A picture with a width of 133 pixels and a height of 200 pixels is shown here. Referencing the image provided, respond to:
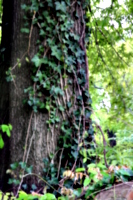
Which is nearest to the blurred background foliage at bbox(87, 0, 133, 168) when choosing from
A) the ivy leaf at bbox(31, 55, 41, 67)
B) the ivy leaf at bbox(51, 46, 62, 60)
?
the ivy leaf at bbox(51, 46, 62, 60)

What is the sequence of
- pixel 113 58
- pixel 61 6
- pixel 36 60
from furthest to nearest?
pixel 113 58 < pixel 61 6 < pixel 36 60

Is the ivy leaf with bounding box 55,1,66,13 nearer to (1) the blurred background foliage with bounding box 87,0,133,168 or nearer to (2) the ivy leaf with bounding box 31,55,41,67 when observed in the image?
(2) the ivy leaf with bounding box 31,55,41,67

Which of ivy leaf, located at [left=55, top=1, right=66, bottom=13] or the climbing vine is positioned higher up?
ivy leaf, located at [left=55, top=1, right=66, bottom=13]

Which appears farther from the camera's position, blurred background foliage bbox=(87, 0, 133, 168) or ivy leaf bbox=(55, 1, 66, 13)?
blurred background foliage bbox=(87, 0, 133, 168)

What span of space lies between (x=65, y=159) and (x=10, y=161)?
21.9 inches

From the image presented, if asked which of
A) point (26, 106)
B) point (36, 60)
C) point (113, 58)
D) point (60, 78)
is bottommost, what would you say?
point (26, 106)

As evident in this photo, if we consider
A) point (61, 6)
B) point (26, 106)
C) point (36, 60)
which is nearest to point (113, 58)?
point (61, 6)

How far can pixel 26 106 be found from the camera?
2.48 metres

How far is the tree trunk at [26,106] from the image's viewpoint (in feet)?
7.89

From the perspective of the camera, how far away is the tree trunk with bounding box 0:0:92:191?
2.41m

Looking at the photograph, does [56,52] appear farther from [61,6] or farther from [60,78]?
[61,6]

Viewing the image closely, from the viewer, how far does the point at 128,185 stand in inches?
63.3

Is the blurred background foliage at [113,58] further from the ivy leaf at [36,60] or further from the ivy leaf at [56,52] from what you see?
the ivy leaf at [36,60]

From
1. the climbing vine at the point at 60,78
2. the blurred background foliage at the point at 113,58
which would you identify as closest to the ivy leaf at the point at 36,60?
the climbing vine at the point at 60,78
